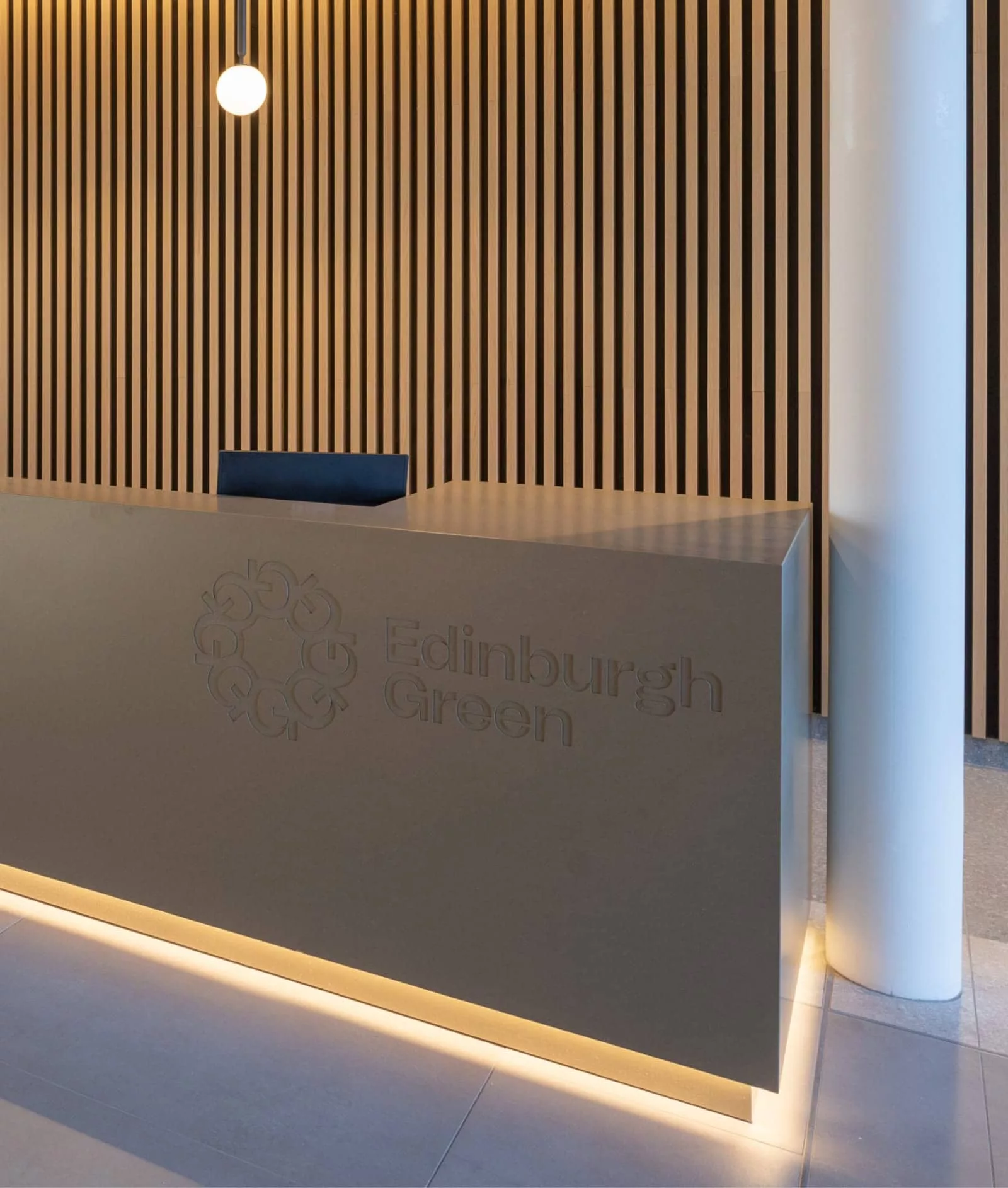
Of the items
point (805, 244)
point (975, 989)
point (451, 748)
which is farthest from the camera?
point (805, 244)

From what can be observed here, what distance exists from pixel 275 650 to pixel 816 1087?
1232mm

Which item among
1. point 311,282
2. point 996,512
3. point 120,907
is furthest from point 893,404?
point 311,282

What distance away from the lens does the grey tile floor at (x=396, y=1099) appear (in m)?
1.47

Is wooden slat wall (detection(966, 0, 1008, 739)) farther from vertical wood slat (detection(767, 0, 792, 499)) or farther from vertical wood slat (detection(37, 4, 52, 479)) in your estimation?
vertical wood slat (detection(37, 4, 52, 479))

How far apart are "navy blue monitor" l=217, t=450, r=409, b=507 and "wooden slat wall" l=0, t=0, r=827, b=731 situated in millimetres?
2329

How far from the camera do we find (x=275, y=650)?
5.89 feet

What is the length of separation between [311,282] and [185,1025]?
4.09 meters

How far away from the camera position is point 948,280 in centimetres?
178

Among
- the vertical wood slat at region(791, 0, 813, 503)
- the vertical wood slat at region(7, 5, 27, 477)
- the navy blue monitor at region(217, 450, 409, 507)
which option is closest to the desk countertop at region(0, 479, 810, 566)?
the navy blue monitor at region(217, 450, 409, 507)

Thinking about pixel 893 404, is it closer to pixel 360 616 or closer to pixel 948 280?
pixel 948 280

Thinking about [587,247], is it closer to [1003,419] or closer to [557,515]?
[1003,419]

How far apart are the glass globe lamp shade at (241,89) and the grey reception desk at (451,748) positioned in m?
2.38

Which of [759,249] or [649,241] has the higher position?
[649,241]

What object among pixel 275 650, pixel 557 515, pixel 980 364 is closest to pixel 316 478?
pixel 275 650
